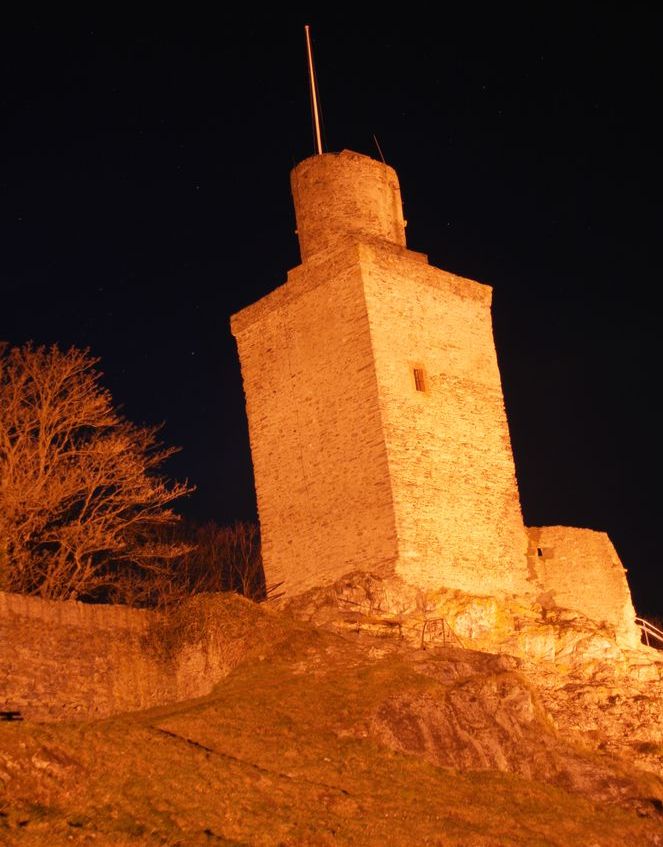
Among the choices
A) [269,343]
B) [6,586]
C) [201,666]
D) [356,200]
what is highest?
[356,200]

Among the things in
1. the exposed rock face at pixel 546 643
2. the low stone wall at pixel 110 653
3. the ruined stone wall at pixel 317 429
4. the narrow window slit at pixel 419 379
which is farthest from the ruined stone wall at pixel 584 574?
the low stone wall at pixel 110 653

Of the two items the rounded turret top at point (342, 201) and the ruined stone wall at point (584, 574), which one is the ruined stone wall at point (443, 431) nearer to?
the ruined stone wall at point (584, 574)

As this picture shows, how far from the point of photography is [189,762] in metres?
20.1

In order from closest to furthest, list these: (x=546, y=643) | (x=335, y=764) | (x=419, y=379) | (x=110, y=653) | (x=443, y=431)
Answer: (x=335, y=764) → (x=110, y=653) → (x=546, y=643) → (x=443, y=431) → (x=419, y=379)

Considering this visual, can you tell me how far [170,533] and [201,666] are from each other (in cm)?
1665

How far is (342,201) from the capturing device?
3178cm

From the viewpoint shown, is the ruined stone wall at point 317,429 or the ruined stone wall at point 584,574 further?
the ruined stone wall at point 584,574

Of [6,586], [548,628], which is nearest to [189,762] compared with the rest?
[6,586]

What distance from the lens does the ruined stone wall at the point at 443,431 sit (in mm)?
28828

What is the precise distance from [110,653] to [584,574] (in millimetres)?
10579

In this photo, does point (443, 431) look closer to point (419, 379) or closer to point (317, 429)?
point (419, 379)

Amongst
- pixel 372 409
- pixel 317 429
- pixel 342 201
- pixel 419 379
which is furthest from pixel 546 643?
pixel 342 201

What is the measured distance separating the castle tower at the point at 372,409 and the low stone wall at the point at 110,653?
11.3 feet

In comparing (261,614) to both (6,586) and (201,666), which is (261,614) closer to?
(201,666)
